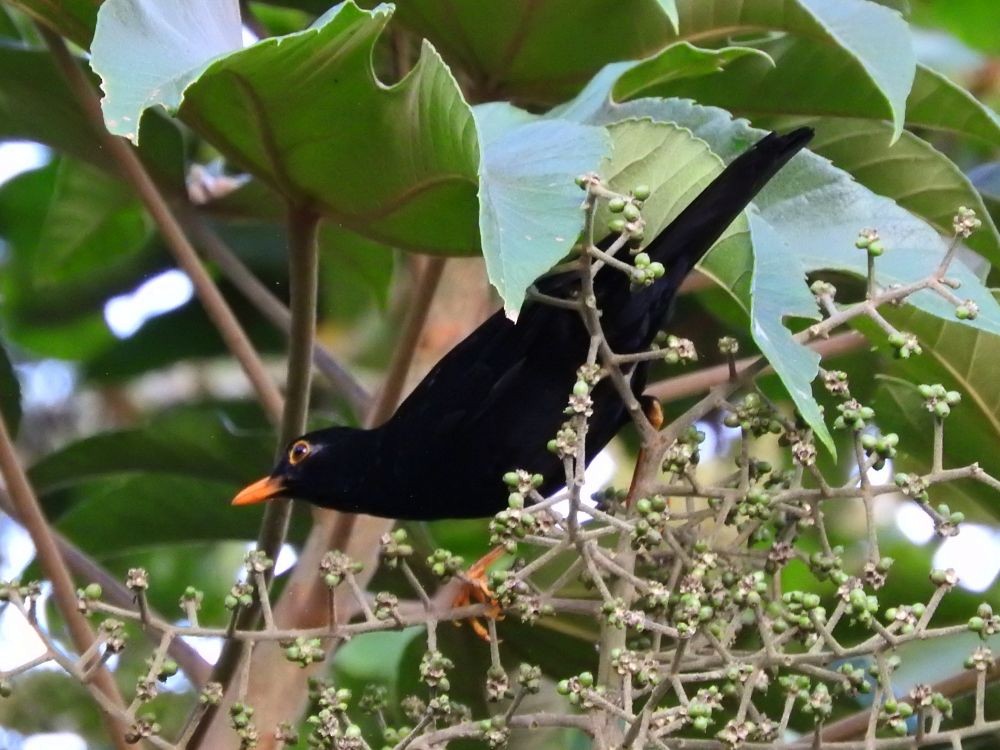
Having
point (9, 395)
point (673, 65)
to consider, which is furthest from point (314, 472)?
point (673, 65)

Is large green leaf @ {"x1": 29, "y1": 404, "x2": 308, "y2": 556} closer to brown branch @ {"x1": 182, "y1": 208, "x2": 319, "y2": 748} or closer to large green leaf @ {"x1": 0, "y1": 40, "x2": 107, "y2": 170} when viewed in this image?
large green leaf @ {"x1": 0, "y1": 40, "x2": 107, "y2": 170}

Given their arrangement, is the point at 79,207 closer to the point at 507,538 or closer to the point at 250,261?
the point at 250,261

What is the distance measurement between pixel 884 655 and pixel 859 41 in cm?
63

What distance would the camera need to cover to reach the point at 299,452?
6.13 feet

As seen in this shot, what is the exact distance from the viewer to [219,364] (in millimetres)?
3695

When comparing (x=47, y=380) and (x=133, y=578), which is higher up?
(x=133, y=578)

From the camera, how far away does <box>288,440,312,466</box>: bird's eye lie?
1850 millimetres

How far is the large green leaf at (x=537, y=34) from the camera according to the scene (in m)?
1.67

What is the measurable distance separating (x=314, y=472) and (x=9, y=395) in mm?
489

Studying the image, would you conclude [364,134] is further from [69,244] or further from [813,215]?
[69,244]

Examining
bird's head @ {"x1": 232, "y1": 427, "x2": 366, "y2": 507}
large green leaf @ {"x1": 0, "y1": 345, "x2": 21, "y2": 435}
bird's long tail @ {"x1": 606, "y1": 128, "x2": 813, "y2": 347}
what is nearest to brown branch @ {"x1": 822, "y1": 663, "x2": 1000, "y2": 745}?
bird's long tail @ {"x1": 606, "y1": 128, "x2": 813, "y2": 347}

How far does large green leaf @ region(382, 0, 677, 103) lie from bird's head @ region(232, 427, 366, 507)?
52 cm

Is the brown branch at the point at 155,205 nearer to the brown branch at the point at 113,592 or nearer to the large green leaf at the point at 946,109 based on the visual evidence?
the brown branch at the point at 113,592

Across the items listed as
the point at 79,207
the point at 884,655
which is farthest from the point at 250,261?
the point at 884,655
